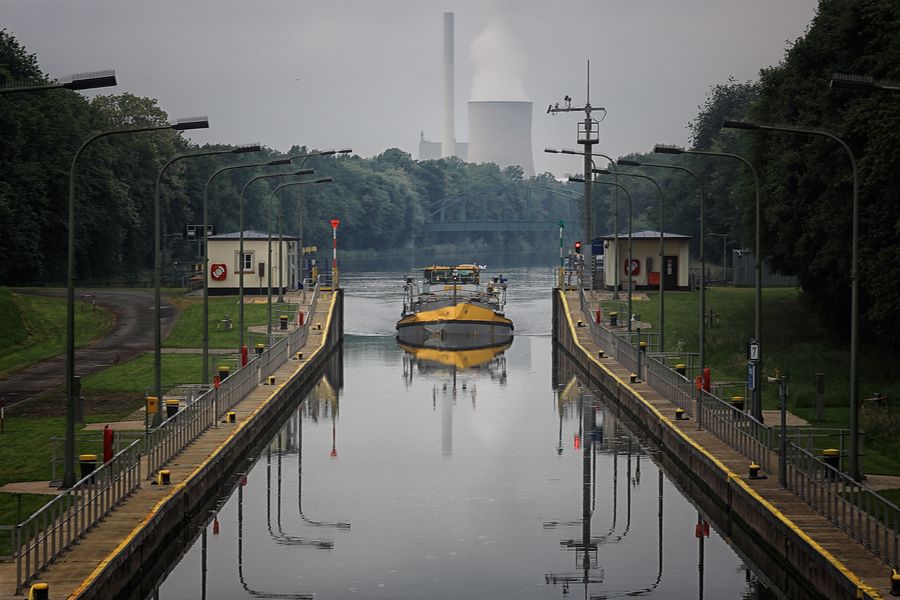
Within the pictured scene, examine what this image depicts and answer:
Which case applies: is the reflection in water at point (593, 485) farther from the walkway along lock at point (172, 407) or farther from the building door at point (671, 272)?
the building door at point (671, 272)

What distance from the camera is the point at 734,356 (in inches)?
2697

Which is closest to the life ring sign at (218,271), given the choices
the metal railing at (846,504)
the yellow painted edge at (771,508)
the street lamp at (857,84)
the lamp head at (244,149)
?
the yellow painted edge at (771,508)

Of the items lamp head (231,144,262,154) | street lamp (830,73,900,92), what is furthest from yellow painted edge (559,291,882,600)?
lamp head (231,144,262,154)

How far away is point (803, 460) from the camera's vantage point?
115 feet

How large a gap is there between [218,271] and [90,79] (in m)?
71.5

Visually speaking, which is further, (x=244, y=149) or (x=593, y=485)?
(x=244, y=149)

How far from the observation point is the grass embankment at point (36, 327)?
70500 millimetres

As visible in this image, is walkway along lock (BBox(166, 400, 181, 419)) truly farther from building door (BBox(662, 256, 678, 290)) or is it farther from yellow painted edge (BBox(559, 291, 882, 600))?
building door (BBox(662, 256, 678, 290))

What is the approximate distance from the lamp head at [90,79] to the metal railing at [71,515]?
23.8ft

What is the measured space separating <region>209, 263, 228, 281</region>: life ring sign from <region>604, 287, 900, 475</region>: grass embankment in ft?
84.5

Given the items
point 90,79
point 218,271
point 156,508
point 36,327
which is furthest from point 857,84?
point 218,271

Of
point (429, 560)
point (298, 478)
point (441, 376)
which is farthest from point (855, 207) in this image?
point (441, 376)

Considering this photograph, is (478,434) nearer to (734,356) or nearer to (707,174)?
(734,356)

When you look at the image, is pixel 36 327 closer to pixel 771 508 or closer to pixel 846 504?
pixel 771 508
